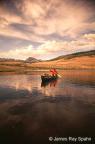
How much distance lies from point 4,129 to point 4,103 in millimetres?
7236

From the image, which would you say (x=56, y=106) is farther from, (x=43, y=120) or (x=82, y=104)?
(x=43, y=120)

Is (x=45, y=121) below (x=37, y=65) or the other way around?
below

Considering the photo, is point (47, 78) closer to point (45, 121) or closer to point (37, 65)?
point (45, 121)

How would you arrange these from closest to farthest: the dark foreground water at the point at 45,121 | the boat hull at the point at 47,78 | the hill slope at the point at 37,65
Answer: the dark foreground water at the point at 45,121 < the boat hull at the point at 47,78 < the hill slope at the point at 37,65

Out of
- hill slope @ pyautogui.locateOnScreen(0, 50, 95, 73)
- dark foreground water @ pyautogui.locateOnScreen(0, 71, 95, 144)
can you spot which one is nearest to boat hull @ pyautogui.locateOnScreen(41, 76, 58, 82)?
dark foreground water @ pyautogui.locateOnScreen(0, 71, 95, 144)

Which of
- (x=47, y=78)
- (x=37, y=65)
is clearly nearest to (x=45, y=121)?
(x=47, y=78)

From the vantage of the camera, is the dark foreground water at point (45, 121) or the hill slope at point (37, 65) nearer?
the dark foreground water at point (45, 121)

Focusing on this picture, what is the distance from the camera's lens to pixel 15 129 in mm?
10664

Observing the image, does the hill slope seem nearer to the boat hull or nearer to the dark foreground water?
the boat hull

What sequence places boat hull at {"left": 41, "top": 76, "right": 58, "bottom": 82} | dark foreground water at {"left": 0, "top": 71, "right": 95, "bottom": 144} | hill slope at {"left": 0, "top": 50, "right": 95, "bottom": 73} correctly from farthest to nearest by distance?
1. hill slope at {"left": 0, "top": 50, "right": 95, "bottom": 73}
2. boat hull at {"left": 41, "top": 76, "right": 58, "bottom": 82}
3. dark foreground water at {"left": 0, "top": 71, "right": 95, "bottom": 144}

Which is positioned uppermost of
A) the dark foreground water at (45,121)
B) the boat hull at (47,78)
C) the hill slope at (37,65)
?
the hill slope at (37,65)

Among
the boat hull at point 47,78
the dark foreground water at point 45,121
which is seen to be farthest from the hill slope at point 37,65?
the dark foreground water at point 45,121

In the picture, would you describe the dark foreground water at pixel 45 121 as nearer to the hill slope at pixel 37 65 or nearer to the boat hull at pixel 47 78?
the boat hull at pixel 47 78

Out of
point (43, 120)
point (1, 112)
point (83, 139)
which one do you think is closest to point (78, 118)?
point (43, 120)
